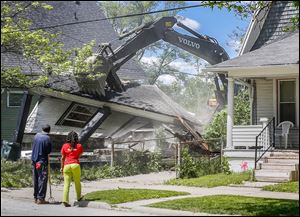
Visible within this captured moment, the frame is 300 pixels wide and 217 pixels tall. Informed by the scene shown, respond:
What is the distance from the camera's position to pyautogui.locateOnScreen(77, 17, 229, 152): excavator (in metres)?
21.3

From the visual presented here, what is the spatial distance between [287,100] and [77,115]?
8429 millimetres

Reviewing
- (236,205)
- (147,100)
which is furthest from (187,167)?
(147,100)

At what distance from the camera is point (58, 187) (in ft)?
48.0

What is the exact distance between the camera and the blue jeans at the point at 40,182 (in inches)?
457

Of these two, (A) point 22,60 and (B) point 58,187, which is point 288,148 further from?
(A) point 22,60

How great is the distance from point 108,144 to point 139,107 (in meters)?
1.99

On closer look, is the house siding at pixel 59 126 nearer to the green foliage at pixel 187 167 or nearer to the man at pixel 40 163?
the green foliage at pixel 187 167

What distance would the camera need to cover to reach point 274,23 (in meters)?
21.6

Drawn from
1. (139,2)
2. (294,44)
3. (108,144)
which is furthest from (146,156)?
(139,2)

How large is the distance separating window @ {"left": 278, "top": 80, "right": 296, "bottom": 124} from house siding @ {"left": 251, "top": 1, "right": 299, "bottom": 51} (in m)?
2.84

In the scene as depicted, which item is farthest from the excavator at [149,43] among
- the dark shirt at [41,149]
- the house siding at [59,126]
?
the dark shirt at [41,149]

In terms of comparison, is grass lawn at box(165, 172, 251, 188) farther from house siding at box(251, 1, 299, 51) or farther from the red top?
house siding at box(251, 1, 299, 51)

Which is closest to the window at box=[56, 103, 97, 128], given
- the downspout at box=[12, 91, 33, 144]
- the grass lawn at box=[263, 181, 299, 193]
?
the downspout at box=[12, 91, 33, 144]

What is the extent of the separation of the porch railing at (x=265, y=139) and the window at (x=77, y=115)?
740cm
